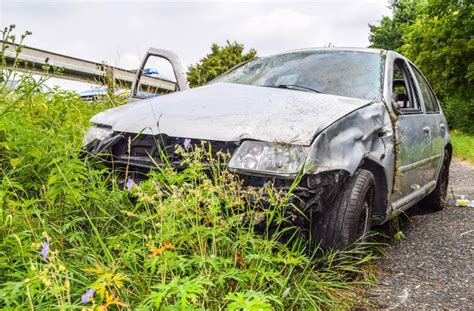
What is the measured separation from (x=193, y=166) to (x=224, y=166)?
161mm

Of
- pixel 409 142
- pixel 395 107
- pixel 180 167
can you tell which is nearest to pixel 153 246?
pixel 180 167

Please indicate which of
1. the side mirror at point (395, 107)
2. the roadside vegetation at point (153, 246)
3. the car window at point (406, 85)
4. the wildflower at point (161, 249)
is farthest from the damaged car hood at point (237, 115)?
the car window at point (406, 85)

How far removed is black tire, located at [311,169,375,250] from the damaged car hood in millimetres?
415

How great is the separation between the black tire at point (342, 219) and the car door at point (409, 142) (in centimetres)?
77

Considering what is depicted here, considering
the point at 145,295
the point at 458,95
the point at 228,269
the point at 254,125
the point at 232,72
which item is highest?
the point at 458,95

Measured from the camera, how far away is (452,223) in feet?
15.8

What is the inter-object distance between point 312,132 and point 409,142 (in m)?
1.54

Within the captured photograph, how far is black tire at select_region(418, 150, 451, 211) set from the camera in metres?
5.31

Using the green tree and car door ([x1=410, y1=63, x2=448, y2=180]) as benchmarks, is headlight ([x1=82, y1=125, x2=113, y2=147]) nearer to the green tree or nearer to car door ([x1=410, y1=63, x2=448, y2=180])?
car door ([x1=410, y1=63, x2=448, y2=180])

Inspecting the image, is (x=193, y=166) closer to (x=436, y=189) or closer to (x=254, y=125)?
(x=254, y=125)

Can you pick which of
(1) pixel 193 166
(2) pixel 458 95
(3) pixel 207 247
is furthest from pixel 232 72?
(2) pixel 458 95

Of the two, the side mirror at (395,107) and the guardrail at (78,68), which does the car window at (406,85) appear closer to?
the side mirror at (395,107)

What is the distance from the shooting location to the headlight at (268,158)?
8.54ft

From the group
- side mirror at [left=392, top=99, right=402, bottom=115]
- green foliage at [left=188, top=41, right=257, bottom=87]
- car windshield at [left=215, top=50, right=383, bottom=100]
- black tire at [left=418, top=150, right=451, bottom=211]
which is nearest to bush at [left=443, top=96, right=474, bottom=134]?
green foliage at [left=188, top=41, right=257, bottom=87]
